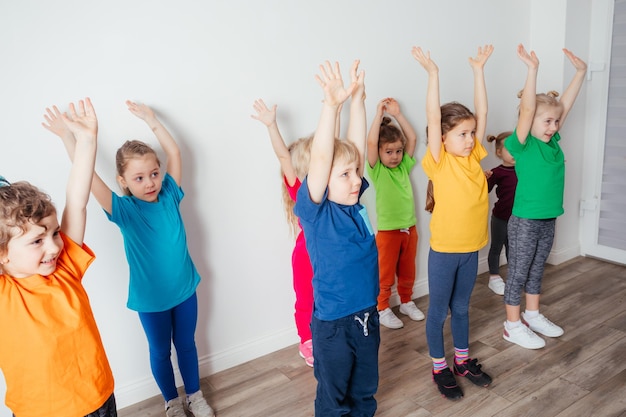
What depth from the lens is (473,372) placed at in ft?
7.32

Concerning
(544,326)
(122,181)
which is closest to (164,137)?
(122,181)

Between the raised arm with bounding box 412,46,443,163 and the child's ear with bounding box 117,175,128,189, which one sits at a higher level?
the raised arm with bounding box 412,46,443,163

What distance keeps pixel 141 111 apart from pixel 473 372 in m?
1.75

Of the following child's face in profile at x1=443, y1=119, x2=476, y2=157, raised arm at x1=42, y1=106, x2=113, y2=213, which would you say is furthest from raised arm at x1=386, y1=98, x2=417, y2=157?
raised arm at x1=42, y1=106, x2=113, y2=213

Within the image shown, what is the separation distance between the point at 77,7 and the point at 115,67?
9.5 inches

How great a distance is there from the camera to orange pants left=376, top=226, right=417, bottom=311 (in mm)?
2789

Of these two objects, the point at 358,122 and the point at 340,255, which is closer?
the point at 340,255

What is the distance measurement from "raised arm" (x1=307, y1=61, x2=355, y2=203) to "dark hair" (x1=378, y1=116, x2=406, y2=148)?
1.04 metres

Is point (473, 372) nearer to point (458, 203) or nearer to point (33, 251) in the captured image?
point (458, 203)

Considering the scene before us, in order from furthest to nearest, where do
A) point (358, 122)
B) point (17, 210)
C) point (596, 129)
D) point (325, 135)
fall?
point (596, 129) < point (358, 122) < point (325, 135) < point (17, 210)

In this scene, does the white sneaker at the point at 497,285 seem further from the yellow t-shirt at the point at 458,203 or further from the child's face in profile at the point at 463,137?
the child's face in profile at the point at 463,137

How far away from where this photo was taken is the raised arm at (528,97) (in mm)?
2229

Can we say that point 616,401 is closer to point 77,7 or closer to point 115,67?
point 115,67

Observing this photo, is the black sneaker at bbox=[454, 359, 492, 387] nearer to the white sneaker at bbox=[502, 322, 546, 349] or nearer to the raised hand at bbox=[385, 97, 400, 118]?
the white sneaker at bbox=[502, 322, 546, 349]
